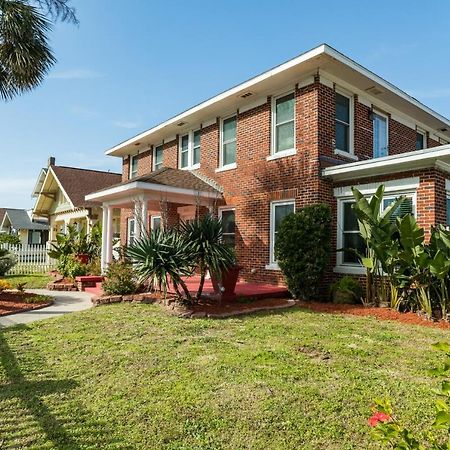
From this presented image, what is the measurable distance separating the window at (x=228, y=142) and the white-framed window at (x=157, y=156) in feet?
13.9

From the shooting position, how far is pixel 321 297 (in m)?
10.1

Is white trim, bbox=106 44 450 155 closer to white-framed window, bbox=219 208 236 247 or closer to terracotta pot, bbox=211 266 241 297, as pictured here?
white-framed window, bbox=219 208 236 247

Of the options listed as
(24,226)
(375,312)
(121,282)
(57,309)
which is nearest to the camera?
(375,312)

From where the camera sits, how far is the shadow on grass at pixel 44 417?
3176mm

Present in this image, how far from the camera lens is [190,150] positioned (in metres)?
14.9

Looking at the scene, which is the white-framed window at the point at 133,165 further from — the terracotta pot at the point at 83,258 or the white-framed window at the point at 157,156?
the terracotta pot at the point at 83,258

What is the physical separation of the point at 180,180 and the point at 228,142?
86.0 inches

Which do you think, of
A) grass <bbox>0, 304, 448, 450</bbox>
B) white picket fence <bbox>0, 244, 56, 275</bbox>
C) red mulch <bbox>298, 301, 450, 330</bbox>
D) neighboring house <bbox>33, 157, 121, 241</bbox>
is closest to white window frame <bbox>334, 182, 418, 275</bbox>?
red mulch <bbox>298, 301, 450, 330</bbox>

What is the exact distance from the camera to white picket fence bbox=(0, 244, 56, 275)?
19.4 meters

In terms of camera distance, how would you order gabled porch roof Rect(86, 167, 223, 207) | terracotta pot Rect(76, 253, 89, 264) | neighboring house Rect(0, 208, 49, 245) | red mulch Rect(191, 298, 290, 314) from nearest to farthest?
red mulch Rect(191, 298, 290, 314) < gabled porch roof Rect(86, 167, 223, 207) < terracotta pot Rect(76, 253, 89, 264) < neighboring house Rect(0, 208, 49, 245)

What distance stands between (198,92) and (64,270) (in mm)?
8805

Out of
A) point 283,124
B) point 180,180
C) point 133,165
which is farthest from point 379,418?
point 133,165

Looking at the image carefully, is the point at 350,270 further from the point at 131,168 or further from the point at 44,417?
the point at 131,168

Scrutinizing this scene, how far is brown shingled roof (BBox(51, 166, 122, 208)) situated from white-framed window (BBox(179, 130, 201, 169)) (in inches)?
377
